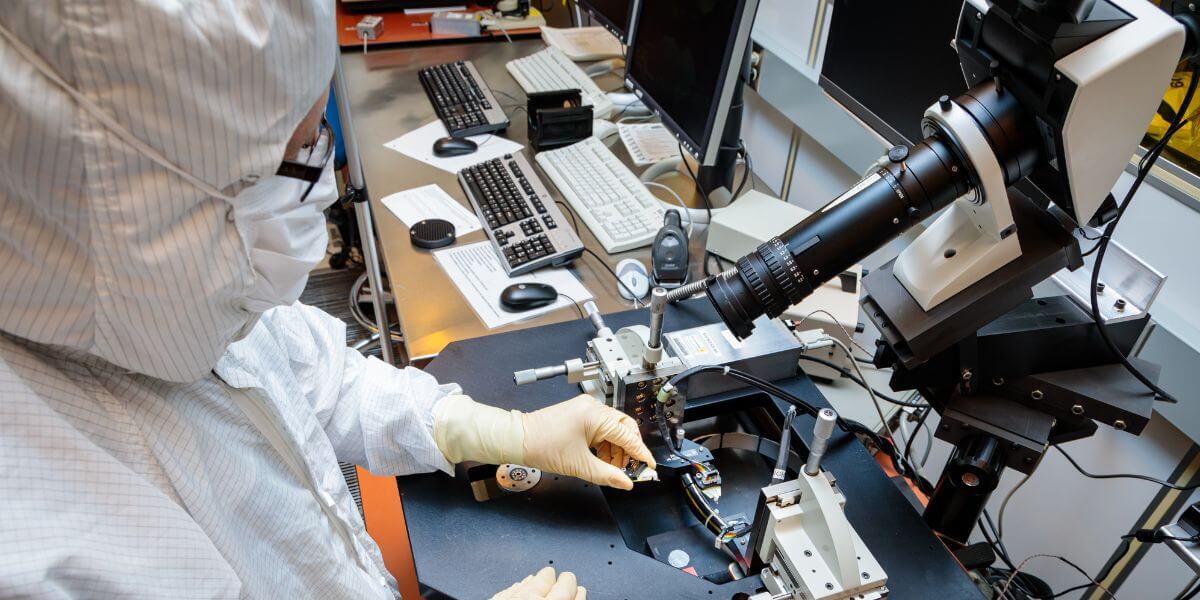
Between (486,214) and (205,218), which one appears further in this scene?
(486,214)

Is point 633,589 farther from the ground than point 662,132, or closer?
closer

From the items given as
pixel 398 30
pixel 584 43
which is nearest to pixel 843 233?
pixel 584 43

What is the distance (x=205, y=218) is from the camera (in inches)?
21.5

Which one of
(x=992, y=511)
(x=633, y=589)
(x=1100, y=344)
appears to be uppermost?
(x=1100, y=344)

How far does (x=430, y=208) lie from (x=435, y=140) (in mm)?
342

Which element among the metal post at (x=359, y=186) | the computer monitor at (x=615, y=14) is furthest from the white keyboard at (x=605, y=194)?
the metal post at (x=359, y=186)

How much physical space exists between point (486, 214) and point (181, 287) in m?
0.97

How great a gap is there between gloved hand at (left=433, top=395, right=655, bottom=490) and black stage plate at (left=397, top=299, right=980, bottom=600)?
4cm

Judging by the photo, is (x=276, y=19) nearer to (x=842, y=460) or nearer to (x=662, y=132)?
(x=842, y=460)

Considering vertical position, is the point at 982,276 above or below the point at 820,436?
above

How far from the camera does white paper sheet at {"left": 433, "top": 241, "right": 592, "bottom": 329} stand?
129cm


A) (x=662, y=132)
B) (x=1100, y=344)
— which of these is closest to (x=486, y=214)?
(x=662, y=132)

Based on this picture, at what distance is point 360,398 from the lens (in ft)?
3.35

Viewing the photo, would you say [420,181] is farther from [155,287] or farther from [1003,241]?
[1003,241]
